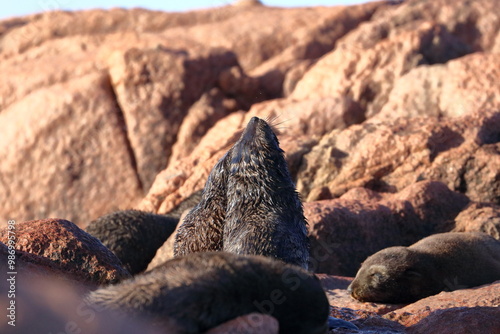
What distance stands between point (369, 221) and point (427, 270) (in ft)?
5.97

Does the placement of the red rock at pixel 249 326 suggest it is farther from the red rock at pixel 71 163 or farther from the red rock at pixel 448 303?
the red rock at pixel 71 163

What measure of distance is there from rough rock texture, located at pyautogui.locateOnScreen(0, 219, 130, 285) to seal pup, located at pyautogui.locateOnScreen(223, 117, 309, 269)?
3.11 feet

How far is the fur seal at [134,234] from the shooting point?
9961mm

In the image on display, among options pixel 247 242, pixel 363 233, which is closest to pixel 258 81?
pixel 363 233

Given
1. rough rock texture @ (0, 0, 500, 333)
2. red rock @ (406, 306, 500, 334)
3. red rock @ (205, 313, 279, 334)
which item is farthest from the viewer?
rough rock texture @ (0, 0, 500, 333)

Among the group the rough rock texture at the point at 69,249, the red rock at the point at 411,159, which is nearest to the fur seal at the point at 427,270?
the red rock at the point at 411,159

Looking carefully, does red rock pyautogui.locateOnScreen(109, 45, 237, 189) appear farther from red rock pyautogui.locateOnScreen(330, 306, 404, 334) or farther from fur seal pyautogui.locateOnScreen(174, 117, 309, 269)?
red rock pyautogui.locateOnScreen(330, 306, 404, 334)

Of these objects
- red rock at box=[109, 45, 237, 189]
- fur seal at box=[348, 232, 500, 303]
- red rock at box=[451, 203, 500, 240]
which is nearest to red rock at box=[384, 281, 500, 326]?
fur seal at box=[348, 232, 500, 303]

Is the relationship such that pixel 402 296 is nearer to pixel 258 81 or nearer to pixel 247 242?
pixel 247 242

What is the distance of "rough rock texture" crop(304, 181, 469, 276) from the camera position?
9367 mm

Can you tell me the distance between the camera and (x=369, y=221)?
9695 millimetres

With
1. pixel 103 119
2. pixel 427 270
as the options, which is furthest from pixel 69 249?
pixel 103 119

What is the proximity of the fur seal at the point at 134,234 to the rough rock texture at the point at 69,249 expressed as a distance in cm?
358

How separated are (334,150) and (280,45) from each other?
356 inches
